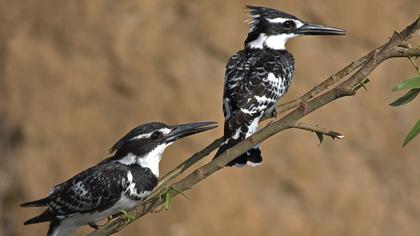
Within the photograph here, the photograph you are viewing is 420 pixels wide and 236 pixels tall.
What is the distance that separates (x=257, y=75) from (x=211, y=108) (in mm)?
2633

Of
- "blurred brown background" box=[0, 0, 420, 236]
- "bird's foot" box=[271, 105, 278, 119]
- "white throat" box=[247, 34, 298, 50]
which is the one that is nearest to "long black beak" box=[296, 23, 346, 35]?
"white throat" box=[247, 34, 298, 50]

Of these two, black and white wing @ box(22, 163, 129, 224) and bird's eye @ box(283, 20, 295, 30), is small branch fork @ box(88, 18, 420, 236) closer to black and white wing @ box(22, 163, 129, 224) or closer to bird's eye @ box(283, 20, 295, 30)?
black and white wing @ box(22, 163, 129, 224)

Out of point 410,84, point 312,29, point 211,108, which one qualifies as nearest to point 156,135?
point 312,29

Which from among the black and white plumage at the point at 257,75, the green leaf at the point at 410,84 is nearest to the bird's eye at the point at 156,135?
the black and white plumage at the point at 257,75

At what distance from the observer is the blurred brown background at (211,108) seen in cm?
762

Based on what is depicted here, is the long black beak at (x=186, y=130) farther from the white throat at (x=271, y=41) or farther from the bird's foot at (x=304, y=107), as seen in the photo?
the white throat at (x=271, y=41)

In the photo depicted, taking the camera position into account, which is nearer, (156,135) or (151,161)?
(156,135)

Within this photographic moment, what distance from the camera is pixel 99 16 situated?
7.91 m

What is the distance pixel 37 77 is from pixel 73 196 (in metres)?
3.48

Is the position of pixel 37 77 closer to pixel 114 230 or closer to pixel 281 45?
pixel 281 45

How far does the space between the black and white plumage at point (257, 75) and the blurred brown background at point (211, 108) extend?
204cm

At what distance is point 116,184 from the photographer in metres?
4.68

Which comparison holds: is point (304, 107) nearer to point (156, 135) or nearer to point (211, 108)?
point (156, 135)

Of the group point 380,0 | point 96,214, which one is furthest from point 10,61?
point 96,214
